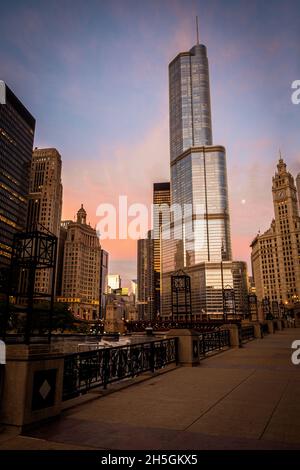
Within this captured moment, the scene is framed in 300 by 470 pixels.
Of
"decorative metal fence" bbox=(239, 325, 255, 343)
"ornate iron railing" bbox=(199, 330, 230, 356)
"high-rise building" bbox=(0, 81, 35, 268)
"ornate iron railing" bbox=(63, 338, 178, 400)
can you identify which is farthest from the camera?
"high-rise building" bbox=(0, 81, 35, 268)

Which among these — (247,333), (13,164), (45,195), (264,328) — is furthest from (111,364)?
(45,195)

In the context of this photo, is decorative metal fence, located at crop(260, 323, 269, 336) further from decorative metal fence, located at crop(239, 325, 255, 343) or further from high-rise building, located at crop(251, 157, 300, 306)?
high-rise building, located at crop(251, 157, 300, 306)

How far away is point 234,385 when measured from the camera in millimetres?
9516

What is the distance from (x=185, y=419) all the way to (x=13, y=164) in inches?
6296

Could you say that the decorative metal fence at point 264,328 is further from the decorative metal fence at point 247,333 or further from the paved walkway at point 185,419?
the paved walkway at point 185,419

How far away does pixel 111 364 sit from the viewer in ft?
33.0

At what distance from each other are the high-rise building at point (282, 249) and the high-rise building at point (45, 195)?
111m

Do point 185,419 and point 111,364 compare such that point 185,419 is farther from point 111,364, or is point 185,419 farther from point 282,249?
point 282,249

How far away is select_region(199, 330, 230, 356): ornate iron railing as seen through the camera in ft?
59.3

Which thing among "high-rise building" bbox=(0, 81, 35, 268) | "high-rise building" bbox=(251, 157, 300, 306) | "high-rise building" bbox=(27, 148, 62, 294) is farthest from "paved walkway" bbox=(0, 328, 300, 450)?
"high-rise building" bbox=(27, 148, 62, 294)

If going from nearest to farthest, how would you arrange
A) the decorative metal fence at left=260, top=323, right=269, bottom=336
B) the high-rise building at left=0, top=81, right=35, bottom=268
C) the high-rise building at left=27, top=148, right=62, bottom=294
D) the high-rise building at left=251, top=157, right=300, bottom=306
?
the decorative metal fence at left=260, top=323, right=269, bottom=336 < the high-rise building at left=0, top=81, right=35, bottom=268 < the high-rise building at left=251, top=157, right=300, bottom=306 < the high-rise building at left=27, top=148, right=62, bottom=294

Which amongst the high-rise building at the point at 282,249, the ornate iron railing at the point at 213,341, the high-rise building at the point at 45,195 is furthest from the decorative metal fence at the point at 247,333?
the high-rise building at the point at 45,195

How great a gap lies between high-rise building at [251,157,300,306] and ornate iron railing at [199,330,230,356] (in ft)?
476

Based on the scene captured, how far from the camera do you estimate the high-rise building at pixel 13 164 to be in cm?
14050
